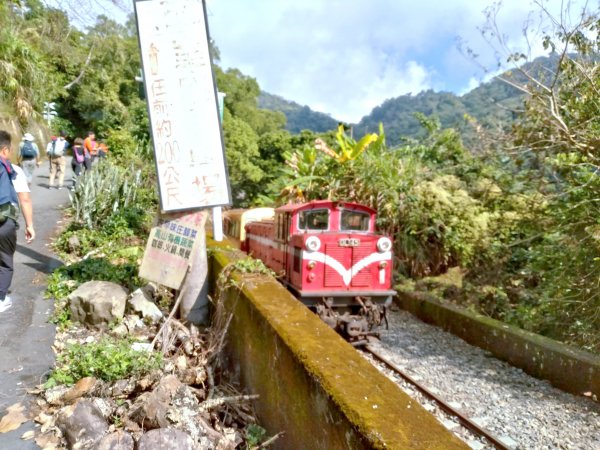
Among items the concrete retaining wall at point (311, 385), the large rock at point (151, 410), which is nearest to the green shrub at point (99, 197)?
the concrete retaining wall at point (311, 385)

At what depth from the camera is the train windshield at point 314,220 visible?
26.9ft

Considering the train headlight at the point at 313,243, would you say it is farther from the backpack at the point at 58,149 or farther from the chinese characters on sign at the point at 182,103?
the backpack at the point at 58,149

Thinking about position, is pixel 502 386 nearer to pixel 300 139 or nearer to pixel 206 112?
pixel 206 112

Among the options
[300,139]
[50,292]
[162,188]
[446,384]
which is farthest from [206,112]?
[300,139]

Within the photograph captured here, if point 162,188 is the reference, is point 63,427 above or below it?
below

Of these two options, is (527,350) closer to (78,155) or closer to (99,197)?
(99,197)

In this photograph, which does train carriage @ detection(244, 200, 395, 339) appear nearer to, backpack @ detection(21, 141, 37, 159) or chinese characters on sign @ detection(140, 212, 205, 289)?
chinese characters on sign @ detection(140, 212, 205, 289)

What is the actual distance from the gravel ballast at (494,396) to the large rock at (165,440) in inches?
112

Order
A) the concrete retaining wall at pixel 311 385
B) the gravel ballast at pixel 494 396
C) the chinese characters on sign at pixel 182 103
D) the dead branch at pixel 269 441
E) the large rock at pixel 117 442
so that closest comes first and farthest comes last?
the concrete retaining wall at pixel 311 385 < the large rock at pixel 117 442 < the dead branch at pixel 269 441 < the gravel ballast at pixel 494 396 < the chinese characters on sign at pixel 182 103

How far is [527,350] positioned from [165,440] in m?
5.34

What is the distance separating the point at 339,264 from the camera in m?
7.74

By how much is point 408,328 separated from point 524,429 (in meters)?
4.18

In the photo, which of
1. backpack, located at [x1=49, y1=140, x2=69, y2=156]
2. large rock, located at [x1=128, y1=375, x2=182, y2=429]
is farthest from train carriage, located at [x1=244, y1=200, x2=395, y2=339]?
backpack, located at [x1=49, y1=140, x2=69, y2=156]

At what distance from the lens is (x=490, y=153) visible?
32.2 feet
